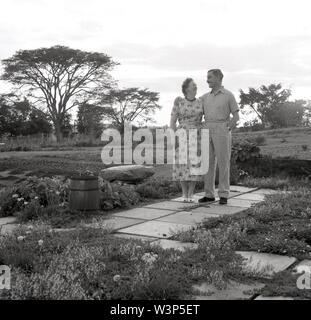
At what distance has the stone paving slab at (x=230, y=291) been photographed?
333cm

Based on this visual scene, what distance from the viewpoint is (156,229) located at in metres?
5.40

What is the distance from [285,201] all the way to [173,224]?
184 cm

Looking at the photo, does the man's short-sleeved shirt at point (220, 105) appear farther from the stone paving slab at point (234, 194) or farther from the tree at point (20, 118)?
the tree at point (20, 118)

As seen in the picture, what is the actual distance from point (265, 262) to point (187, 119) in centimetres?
338

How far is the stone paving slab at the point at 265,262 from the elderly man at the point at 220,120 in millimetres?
2800

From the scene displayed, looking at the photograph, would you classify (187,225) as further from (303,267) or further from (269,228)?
(303,267)

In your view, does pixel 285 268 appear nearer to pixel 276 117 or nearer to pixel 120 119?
pixel 276 117

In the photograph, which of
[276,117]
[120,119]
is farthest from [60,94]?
[276,117]

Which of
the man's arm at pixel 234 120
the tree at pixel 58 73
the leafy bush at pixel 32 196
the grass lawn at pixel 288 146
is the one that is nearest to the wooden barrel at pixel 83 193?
the leafy bush at pixel 32 196

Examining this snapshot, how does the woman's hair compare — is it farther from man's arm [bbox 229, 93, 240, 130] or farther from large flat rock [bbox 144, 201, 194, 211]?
large flat rock [bbox 144, 201, 194, 211]

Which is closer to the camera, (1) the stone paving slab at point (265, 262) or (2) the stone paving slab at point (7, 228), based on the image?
(1) the stone paving slab at point (265, 262)

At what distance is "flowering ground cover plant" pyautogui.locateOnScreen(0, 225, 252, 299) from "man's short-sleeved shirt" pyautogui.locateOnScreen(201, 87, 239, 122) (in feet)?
8.83

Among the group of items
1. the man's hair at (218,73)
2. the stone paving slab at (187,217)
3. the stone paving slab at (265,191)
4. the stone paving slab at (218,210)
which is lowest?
the stone paving slab at (265,191)

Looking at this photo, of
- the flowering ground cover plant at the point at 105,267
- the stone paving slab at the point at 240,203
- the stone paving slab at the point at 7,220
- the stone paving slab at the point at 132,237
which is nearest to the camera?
the flowering ground cover plant at the point at 105,267
